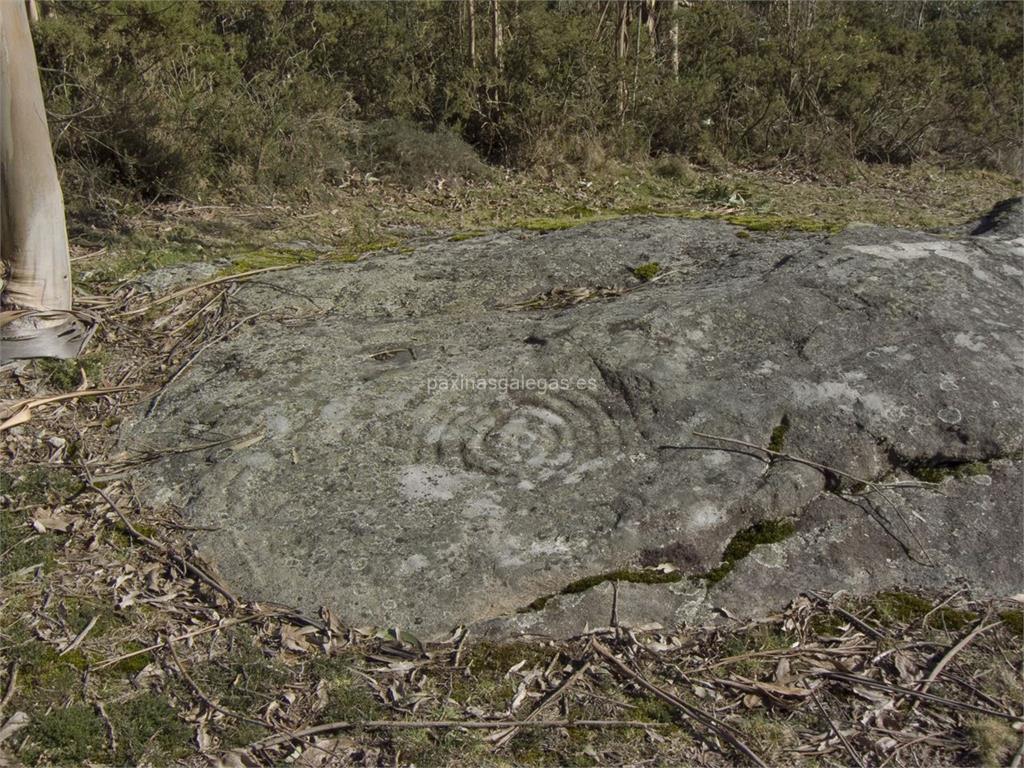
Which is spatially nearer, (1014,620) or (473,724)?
(473,724)

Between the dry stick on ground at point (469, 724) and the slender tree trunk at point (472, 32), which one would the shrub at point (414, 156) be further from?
the dry stick on ground at point (469, 724)

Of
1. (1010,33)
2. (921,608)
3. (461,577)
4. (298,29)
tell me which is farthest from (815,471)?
(1010,33)

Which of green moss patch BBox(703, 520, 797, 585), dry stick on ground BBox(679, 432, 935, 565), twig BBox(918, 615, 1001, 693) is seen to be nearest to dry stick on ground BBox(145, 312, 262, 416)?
dry stick on ground BBox(679, 432, 935, 565)

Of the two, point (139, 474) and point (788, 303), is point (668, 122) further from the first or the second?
point (139, 474)

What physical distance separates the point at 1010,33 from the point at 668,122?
6069mm

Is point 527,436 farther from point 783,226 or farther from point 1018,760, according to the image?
point 783,226

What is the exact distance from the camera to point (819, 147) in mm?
9664

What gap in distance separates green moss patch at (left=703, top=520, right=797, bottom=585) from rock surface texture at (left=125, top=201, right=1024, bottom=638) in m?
0.01

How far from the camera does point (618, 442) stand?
11.3 ft

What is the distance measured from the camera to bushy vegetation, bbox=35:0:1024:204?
7543 millimetres

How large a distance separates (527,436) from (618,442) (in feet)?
1.09

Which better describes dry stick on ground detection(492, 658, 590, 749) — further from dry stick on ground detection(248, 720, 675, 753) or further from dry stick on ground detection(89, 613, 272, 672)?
dry stick on ground detection(89, 613, 272, 672)

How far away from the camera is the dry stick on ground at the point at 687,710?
8.20 ft

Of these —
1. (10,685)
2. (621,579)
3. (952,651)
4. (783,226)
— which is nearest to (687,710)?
(621,579)
